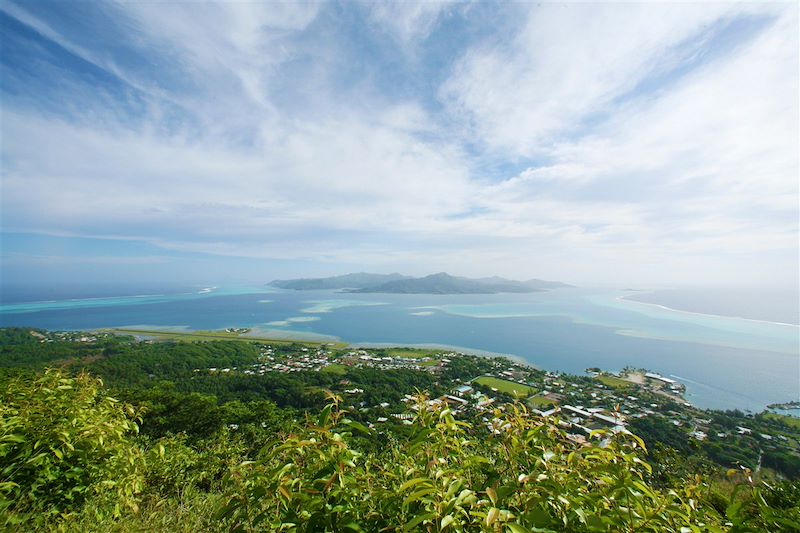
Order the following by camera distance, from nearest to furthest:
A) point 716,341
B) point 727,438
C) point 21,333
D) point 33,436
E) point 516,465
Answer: point 516,465
point 33,436
point 727,438
point 21,333
point 716,341

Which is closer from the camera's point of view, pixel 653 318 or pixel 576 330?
pixel 576 330

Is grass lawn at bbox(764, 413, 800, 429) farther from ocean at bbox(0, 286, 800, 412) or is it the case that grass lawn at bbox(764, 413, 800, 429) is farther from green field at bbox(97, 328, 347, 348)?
green field at bbox(97, 328, 347, 348)

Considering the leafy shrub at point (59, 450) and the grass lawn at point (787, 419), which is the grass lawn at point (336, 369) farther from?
the grass lawn at point (787, 419)

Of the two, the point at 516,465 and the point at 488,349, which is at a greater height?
the point at 516,465

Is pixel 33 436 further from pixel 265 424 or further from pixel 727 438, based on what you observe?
pixel 727 438

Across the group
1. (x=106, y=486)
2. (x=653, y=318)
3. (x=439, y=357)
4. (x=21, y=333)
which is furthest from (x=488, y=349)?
(x=21, y=333)

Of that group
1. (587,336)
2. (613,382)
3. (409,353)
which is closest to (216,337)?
(409,353)
